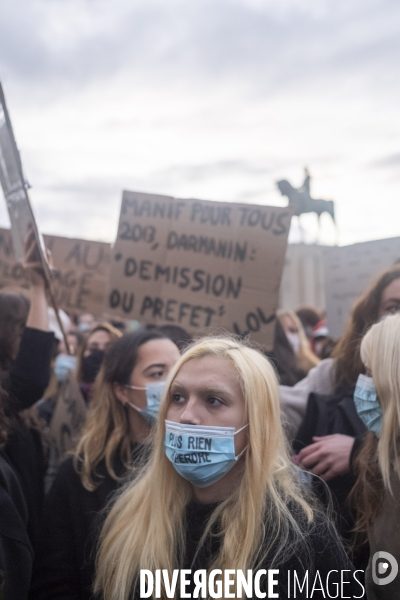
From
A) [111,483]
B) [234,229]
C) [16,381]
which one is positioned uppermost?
[234,229]

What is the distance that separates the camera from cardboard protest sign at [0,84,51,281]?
3309mm

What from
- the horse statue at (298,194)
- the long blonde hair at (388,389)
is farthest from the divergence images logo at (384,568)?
the horse statue at (298,194)

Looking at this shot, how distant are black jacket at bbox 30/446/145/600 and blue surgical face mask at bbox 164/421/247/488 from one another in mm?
557

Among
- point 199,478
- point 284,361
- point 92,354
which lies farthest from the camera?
point 92,354

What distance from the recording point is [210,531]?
6.93 feet

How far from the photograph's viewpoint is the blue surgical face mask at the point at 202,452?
2.18 m

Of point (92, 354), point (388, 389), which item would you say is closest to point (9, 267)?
point (92, 354)

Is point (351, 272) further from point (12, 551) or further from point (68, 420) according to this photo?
point (12, 551)

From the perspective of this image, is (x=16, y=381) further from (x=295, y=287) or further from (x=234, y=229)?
(x=295, y=287)

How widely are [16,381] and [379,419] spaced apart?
1679mm

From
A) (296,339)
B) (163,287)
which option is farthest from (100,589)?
(296,339)

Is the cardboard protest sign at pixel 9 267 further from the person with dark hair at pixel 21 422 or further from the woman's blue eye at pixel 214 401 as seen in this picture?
the woman's blue eye at pixel 214 401

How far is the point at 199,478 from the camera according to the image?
7.29 ft

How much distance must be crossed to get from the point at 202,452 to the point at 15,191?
2039 millimetres
